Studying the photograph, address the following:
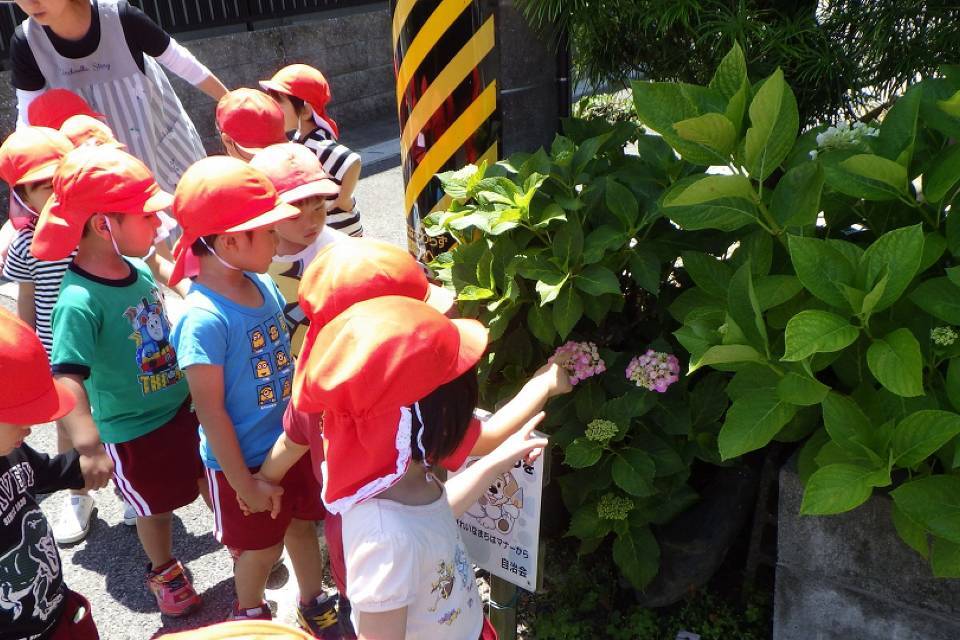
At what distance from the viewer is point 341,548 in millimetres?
1900

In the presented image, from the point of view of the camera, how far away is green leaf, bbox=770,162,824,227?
5.81 ft

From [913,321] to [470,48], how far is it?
1646 mm

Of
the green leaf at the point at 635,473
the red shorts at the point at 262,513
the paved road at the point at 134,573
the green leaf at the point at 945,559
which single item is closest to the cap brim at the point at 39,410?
the red shorts at the point at 262,513

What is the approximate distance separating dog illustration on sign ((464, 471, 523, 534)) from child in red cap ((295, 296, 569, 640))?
207 mm

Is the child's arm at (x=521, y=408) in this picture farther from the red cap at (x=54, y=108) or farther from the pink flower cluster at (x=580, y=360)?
the red cap at (x=54, y=108)

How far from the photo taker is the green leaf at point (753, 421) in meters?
1.81

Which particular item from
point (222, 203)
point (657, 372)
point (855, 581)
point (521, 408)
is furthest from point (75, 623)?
point (855, 581)

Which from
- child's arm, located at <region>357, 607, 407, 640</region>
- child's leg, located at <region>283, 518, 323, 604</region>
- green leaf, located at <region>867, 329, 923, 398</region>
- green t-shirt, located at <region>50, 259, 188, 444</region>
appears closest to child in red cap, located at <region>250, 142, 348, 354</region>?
green t-shirt, located at <region>50, 259, 188, 444</region>

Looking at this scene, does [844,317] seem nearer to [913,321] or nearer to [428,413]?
[913,321]

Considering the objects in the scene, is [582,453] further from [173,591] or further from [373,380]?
Answer: [173,591]

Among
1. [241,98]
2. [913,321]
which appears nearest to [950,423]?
[913,321]

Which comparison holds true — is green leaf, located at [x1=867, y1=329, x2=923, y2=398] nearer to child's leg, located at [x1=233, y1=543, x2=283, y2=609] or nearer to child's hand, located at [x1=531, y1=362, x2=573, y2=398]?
child's hand, located at [x1=531, y1=362, x2=573, y2=398]

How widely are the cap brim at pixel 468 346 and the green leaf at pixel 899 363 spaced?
0.75m

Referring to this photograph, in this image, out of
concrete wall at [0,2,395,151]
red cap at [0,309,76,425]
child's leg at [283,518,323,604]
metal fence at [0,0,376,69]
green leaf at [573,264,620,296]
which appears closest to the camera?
red cap at [0,309,76,425]
